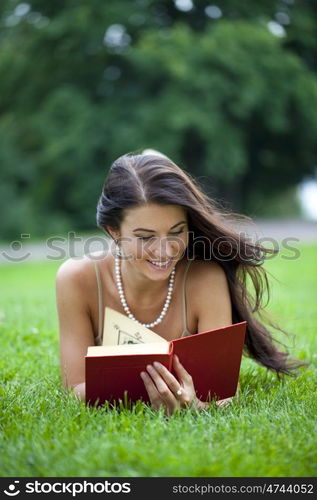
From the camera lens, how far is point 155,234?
2.98 m

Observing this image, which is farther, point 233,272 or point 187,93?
point 187,93

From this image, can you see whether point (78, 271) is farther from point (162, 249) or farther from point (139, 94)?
point (139, 94)

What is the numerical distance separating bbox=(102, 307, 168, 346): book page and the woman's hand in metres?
0.40

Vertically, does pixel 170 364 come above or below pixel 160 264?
below

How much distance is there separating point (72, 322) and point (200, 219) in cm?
91

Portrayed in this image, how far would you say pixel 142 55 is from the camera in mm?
19547

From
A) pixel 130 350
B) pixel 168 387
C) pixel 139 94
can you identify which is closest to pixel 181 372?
pixel 168 387

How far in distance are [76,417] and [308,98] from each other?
19836mm

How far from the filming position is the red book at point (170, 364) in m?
2.71

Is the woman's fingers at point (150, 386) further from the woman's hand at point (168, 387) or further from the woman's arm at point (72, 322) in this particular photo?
the woman's arm at point (72, 322)

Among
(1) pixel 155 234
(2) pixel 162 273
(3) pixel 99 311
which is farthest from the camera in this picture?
(3) pixel 99 311
